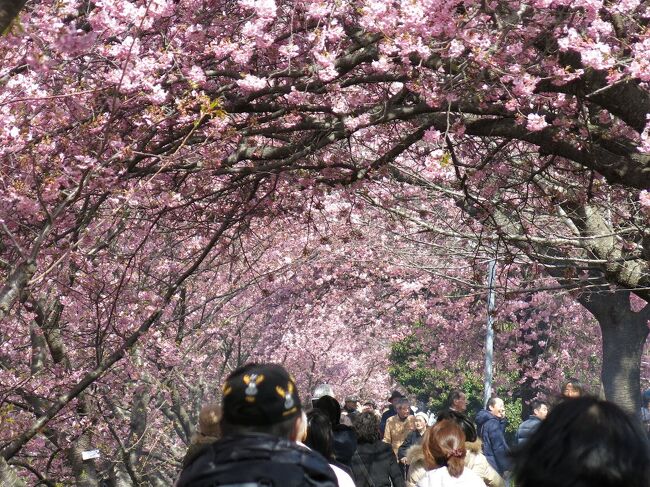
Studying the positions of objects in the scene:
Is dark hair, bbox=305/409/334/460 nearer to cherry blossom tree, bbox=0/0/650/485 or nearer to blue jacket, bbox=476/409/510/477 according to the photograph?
cherry blossom tree, bbox=0/0/650/485

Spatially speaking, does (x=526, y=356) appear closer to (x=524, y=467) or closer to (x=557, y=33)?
(x=557, y=33)

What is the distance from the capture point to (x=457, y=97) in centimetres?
674

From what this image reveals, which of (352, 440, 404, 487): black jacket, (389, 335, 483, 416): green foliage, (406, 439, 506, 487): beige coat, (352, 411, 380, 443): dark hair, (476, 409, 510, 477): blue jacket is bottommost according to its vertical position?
(389, 335, 483, 416): green foliage

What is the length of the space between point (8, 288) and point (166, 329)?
9596mm

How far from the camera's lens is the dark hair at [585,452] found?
226cm

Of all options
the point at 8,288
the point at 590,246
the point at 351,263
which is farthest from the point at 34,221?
the point at 351,263

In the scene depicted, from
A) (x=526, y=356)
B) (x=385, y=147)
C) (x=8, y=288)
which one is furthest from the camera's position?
(x=526, y=356)

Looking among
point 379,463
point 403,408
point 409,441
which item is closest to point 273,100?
point 379,463

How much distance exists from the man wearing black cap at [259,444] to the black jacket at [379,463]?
20.1 feet

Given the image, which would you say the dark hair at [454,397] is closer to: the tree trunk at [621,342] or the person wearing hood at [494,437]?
the person wearing hood at [494,437]

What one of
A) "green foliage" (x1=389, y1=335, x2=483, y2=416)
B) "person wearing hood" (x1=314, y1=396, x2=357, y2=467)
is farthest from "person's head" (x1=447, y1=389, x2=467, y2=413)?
"green foliage" (x1=389, y1=335, x2=483, y2=416)

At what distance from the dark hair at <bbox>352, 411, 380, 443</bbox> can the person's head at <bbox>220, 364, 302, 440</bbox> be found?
6.17 metres

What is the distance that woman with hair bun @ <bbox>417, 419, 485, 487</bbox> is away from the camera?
584 cm

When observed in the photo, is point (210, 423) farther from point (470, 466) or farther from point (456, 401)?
point (456, 401)
